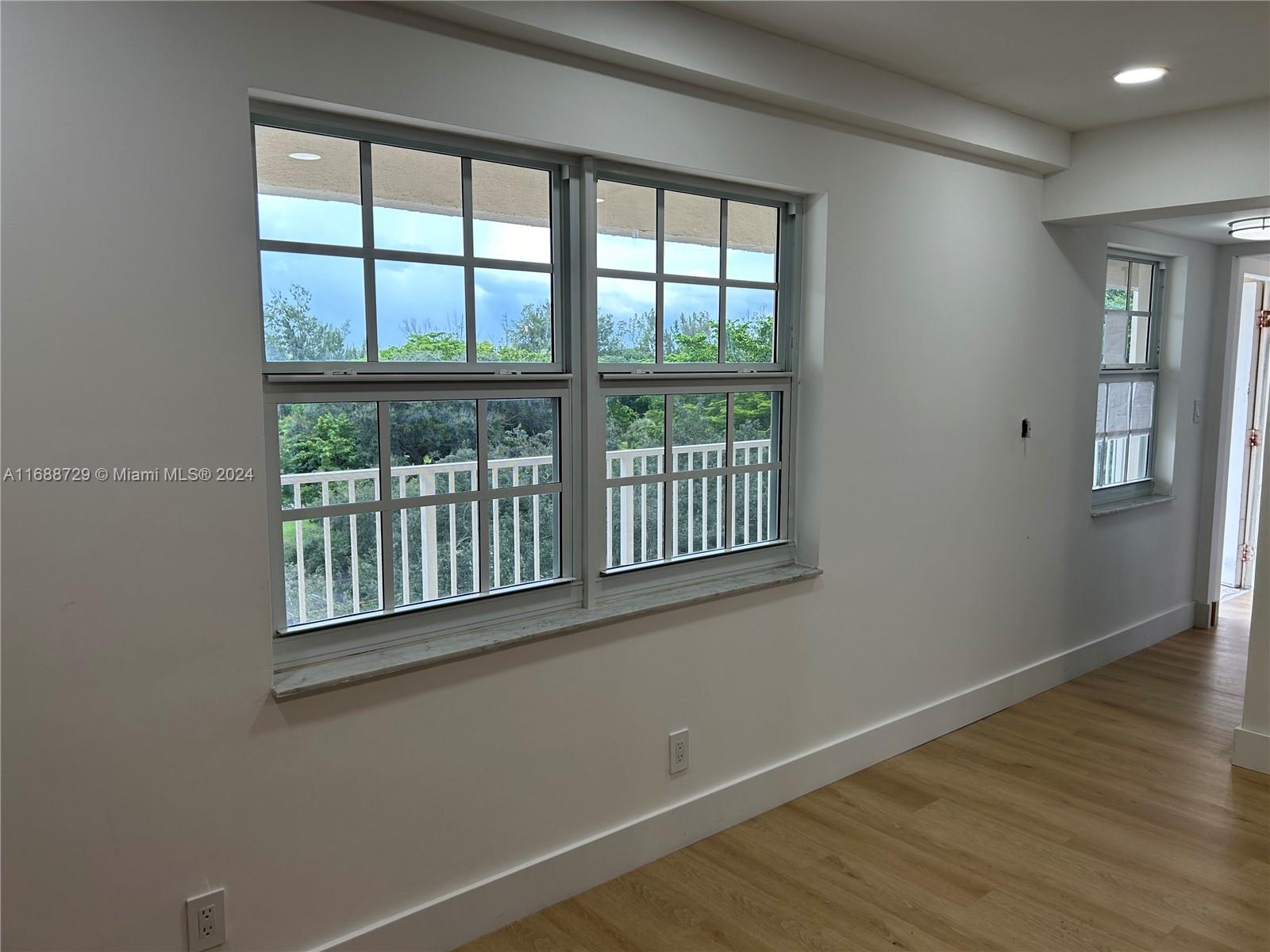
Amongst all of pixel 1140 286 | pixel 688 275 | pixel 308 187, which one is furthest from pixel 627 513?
pixel 1140 286

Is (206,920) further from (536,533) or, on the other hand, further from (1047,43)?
(1047,43)

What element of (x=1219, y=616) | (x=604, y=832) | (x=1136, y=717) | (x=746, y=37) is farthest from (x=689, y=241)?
(x=1219, y=616)

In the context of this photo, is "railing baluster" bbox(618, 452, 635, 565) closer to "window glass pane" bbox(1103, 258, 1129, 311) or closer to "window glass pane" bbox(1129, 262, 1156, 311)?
"window glass pane" bbox(1103, 258, 1129, 311)

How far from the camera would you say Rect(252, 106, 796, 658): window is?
220cm

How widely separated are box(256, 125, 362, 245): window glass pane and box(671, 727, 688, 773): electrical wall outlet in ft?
5.83

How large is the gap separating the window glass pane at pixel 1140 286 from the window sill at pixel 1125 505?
1068 millimetres

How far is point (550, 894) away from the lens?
2.65 meters

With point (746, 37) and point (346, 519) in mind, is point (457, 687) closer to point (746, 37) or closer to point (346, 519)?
point (346, 519)

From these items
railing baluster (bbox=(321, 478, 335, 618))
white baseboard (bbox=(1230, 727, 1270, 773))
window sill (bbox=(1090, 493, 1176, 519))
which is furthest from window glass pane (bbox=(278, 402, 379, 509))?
window sill (bbox=(1090, 493, 1176, 519))

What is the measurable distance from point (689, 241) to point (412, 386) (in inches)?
43.3

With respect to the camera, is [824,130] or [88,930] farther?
[824,130]

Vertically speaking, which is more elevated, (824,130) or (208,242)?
(824,130)

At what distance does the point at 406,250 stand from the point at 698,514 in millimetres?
1319

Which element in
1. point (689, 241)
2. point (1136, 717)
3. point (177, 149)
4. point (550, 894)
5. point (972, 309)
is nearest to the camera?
point (177, 149)
